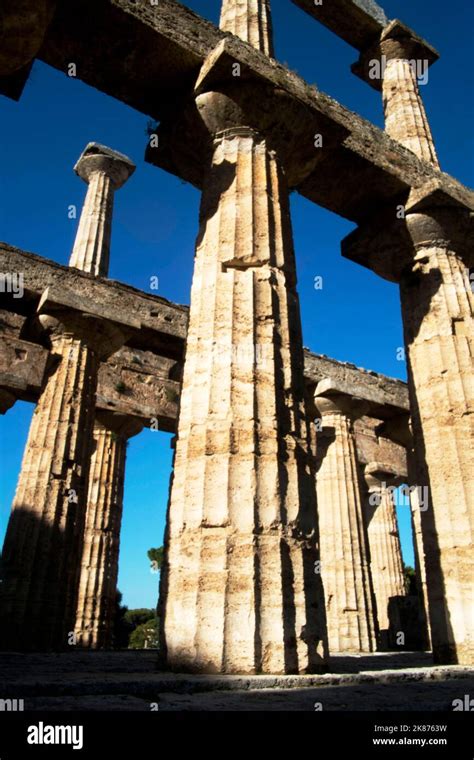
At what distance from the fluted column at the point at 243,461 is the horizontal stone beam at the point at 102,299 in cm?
655

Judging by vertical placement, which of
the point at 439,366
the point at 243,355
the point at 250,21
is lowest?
the point at 243,355

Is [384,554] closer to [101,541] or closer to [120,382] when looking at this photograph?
[101,541]

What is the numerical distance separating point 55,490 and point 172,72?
7.12 m

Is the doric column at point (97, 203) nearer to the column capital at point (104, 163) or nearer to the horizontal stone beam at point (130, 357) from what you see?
the column capital at point (104, 163)

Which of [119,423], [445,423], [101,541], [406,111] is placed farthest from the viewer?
[119,423]

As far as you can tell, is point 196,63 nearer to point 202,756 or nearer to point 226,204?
point 226,204

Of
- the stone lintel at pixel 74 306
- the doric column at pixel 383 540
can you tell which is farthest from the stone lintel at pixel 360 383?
the stone lintel at pixel 74 306

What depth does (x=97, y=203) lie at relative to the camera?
19078 millimetres

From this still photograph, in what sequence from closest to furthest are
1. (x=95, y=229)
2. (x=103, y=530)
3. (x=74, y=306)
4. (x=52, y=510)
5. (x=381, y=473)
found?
(x=52, y=510) → (x=74, y=306) → (x=103, y=530) → (x=95, y=229) → (x=381, y=473)

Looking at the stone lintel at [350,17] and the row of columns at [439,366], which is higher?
the stone lintel at [350,17]

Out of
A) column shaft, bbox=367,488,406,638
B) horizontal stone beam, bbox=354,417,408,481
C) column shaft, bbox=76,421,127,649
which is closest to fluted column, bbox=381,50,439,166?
column shaft, bbox=76,421,127,649

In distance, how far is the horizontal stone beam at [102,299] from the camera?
12.5 m

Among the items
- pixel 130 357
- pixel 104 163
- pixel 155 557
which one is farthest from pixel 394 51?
pixel 155 557

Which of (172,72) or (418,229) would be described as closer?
(172,72)
